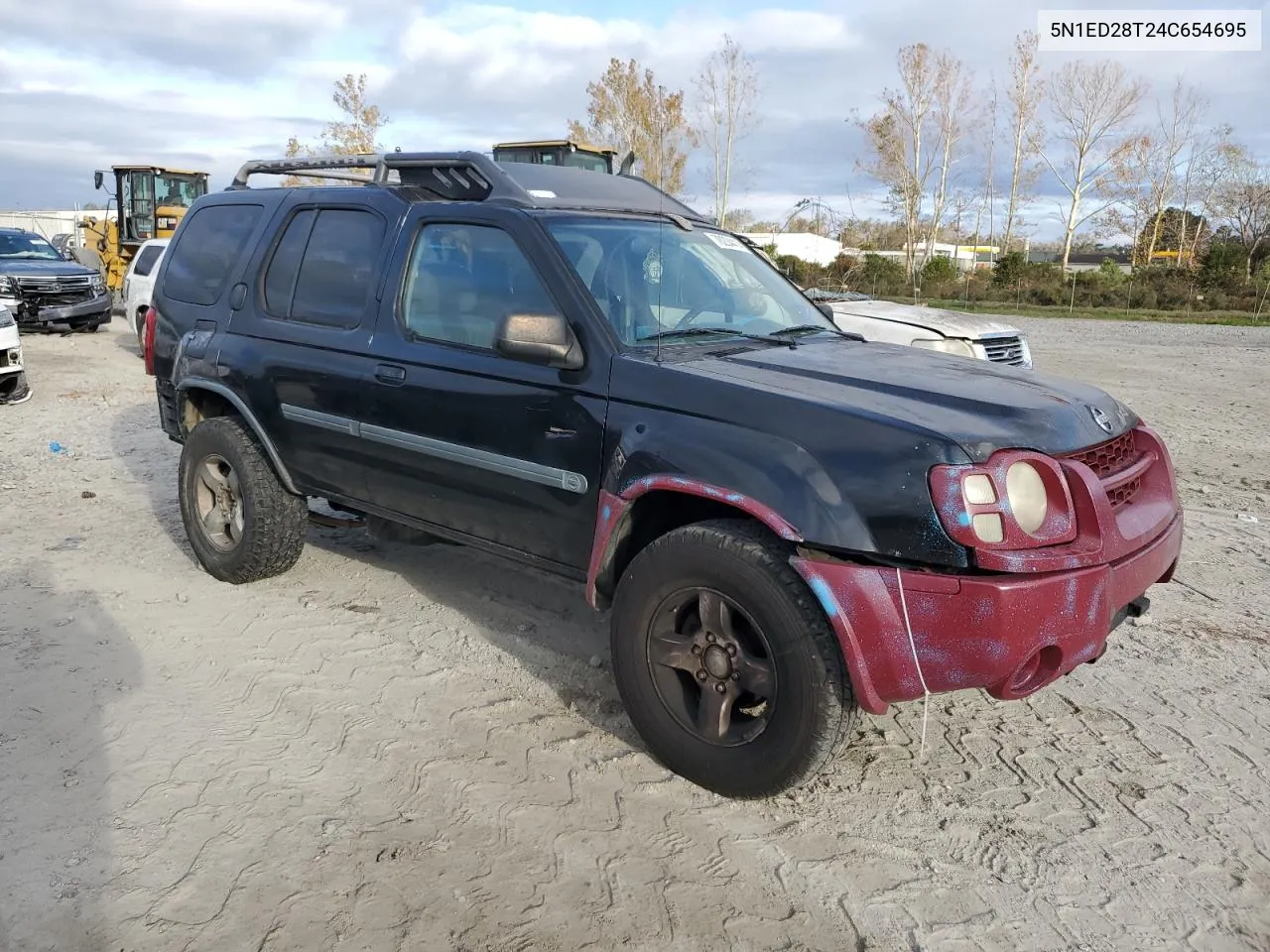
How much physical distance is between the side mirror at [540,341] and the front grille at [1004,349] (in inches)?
231

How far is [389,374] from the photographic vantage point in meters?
4.18

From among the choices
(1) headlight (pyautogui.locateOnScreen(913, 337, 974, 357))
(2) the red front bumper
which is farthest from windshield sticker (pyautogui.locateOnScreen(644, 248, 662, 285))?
(1) headlight (pyautogui.locateOnScreen(913, 337, 974, 357))

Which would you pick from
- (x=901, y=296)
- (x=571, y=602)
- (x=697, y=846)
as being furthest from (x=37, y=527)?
(x=901, y=296)

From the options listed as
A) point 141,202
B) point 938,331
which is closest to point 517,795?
point 938,331

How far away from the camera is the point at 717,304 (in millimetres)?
4160

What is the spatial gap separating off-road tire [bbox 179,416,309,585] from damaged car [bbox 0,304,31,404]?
630 centimetres

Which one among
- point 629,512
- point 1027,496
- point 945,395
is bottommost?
point 629,512

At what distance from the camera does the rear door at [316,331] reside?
14.4ft

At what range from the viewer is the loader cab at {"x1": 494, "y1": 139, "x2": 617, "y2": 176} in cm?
1573

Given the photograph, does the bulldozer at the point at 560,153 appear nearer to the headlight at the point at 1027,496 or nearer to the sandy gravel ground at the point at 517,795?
the sandy gravel ground at the point at 517,795

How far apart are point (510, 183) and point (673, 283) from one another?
2.61ft

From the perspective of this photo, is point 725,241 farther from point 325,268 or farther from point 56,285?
point 56,285

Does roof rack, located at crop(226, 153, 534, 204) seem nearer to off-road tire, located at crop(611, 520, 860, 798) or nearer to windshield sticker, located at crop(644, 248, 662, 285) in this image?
windshield sticker, located at crop(644, 248, 662, 285)

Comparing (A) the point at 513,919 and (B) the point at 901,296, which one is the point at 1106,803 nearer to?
(A) the point at 513,919
